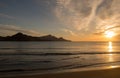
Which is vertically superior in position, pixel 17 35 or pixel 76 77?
pixel 17 35

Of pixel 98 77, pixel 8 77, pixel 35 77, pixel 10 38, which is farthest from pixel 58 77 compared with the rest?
pixel 10 38

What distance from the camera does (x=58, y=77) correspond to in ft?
37.3

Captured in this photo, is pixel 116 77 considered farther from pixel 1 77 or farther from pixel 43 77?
pixel 1 77

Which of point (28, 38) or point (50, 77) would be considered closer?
point (50, 77)

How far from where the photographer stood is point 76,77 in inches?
448

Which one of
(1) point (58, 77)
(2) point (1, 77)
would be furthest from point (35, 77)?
(2) point (1, 77)

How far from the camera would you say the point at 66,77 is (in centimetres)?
1146

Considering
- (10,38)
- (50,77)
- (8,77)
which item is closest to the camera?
(50,77)

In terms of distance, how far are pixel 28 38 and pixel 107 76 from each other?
189m

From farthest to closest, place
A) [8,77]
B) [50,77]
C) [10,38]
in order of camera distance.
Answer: [10,38], [8,77], [50,77]

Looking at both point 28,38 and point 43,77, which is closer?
point 43,77

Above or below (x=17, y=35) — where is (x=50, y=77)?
below

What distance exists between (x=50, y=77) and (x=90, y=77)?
2.29 m

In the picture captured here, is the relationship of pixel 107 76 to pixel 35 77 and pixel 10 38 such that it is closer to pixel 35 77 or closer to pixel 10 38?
pixel 35 77
